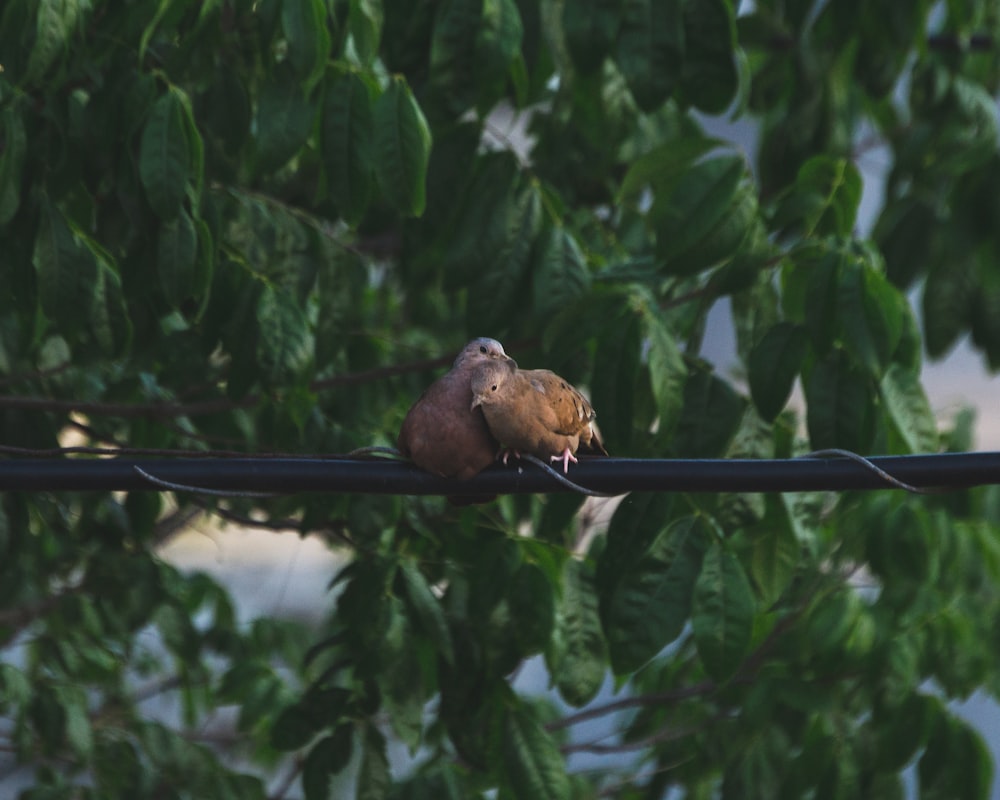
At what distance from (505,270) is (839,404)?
0.72 metres

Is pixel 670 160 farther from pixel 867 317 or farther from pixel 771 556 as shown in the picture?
pixel 771 556

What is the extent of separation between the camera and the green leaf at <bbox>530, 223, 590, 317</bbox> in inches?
107

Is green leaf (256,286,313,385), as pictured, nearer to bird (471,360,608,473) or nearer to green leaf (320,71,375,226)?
green leaf (320,71,375,226)

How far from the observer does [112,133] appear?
2490mm

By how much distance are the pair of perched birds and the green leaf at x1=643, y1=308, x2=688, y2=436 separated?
357 mm

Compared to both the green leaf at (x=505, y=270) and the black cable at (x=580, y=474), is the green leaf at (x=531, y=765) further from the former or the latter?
the black cable at (x=580, y=474)

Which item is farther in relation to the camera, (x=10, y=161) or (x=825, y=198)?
(x=825, y=198)

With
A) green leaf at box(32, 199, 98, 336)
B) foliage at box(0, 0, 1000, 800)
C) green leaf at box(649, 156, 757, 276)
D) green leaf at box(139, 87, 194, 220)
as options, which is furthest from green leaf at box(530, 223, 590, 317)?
green leaf at box(32, 199, 98, 336)

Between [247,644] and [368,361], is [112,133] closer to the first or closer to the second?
[368,361]

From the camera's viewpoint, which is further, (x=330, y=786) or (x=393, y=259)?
(x=393, y=259)

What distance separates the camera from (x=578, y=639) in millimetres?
2791

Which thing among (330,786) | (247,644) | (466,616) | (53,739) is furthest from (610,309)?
(247,644)

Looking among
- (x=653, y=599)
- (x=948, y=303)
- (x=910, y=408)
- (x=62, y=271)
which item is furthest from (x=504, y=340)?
(x=948, y=303)

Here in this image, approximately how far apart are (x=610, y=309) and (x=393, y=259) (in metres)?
1.93
